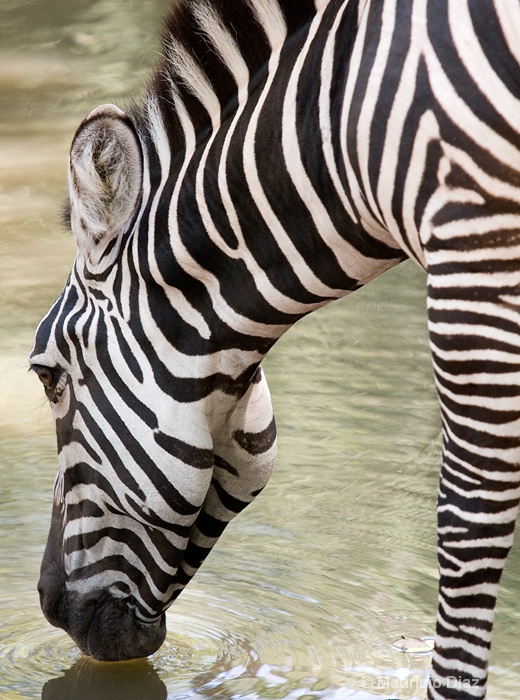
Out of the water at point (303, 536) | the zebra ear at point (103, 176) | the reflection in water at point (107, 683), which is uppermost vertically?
the zebra ear at point (103, 176)

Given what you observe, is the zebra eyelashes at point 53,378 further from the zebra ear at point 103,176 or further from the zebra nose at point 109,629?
the zebra nose at point 109,629

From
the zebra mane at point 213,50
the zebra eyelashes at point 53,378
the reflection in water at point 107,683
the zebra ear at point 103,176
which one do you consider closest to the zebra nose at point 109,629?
the reflection in water at point 107,683

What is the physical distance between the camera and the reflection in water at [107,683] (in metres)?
4.10

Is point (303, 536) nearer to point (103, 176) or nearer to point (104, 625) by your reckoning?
point (104, 625)

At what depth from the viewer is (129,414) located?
3.59m

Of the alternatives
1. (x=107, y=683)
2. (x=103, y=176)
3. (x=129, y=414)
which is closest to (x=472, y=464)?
(x=129, y=414)

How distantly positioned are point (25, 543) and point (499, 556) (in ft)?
8.73

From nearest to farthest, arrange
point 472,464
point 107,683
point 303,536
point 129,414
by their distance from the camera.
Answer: point 472,464
point 129,414
point 107,683
point 303,536

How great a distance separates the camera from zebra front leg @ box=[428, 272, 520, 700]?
109 inches

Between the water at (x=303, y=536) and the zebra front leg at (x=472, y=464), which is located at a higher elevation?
the zebra front leg at (x=472, y=464)

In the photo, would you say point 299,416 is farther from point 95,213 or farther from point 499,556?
point 499,556

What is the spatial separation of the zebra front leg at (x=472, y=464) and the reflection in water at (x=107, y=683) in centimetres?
139

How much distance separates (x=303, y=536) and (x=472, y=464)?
242cm

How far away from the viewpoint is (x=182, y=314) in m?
3.48
